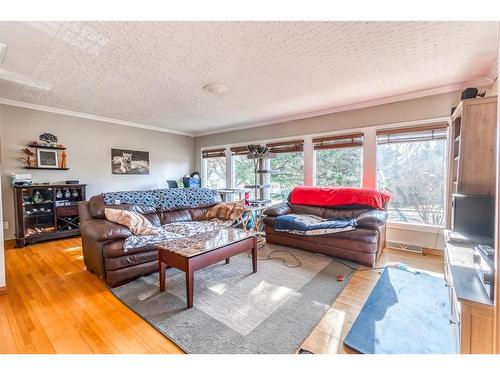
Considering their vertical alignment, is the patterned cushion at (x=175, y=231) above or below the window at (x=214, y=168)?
below

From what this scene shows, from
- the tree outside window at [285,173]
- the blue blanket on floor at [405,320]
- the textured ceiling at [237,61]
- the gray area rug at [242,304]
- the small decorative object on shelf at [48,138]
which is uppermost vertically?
the textured ceiling at [237,61]

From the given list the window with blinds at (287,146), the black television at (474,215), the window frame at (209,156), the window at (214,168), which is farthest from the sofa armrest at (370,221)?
the window at (214,168)

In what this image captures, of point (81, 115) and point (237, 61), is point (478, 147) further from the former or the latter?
point (81, 115)

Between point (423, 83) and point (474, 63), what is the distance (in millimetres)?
558

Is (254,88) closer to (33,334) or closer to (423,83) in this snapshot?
(423,83)

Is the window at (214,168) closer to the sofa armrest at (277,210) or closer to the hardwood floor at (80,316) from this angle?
the sofa armrest at (277,210)

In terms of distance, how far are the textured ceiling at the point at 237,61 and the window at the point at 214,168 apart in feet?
7.31

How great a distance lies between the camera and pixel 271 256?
10.4 feet

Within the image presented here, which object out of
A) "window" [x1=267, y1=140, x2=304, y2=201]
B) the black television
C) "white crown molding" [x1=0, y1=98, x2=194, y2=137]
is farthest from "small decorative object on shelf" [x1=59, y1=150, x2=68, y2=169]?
the black television

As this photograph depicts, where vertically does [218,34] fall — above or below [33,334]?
Result: above

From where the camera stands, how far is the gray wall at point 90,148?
372 cm

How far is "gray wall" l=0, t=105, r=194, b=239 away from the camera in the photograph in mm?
3723

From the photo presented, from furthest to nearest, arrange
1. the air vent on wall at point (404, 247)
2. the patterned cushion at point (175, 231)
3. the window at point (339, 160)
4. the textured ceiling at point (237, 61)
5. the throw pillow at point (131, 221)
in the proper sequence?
the window at point (339, 160)
the air vent on wall at point (404, 247)
the throw pillow at point (131, 221)
the patterned cushion at point (175, 231)
the textured ceiling at point (237, 61)
